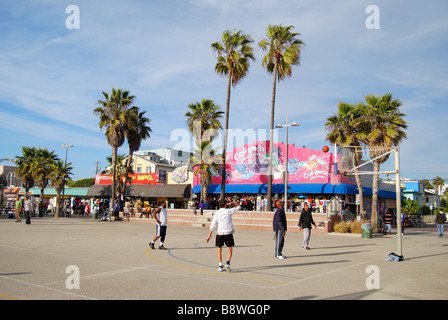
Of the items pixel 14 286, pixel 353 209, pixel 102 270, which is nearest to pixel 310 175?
pixel 353 209

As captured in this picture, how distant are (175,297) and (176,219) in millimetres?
24884

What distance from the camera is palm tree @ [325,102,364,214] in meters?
25.3

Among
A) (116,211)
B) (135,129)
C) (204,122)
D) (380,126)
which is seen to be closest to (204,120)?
(204,122)

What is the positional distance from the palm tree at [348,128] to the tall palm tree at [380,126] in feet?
1.87

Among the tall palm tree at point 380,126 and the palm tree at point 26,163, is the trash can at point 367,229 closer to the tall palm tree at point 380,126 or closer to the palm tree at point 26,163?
the tall palm tree at point 380,126

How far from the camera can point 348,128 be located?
25.9 meters

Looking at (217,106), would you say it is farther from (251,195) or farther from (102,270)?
(102,270)

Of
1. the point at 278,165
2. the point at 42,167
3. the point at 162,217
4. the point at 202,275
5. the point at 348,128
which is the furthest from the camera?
the point at 42,167

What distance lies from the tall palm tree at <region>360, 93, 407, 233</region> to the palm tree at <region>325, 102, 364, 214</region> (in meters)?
0.57

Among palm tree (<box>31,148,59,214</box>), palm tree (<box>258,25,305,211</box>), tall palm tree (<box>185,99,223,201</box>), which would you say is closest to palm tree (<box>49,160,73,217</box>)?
palm tree (<box>31,148,59,214</box>)

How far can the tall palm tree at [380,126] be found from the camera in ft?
78.6

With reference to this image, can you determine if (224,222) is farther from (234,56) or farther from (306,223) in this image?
(234,56)

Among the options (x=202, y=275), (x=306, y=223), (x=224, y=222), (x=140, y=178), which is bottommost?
(x=202, y=275)

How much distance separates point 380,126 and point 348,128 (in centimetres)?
218
